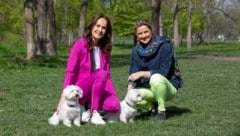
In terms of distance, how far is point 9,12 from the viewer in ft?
178

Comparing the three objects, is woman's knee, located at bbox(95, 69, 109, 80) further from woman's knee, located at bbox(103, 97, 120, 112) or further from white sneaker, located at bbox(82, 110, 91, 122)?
white sneaker, located at bbox(82, 110, 91, 122)

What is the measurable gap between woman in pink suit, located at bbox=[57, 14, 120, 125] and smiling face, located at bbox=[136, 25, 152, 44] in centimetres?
46

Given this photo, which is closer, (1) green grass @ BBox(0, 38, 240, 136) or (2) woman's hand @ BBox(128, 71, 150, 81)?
(1) green grass @ BBox(0, 38, 240, 136)

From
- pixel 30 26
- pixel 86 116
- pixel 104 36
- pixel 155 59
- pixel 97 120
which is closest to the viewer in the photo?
pixel 97 120

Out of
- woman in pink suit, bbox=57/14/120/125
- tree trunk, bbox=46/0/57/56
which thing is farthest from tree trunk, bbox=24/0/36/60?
woman in pink suit, bbox=57/14/120/125

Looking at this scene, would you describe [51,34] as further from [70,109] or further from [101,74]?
[70,109]

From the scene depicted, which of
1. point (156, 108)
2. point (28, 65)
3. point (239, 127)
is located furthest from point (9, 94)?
point (28, 65)

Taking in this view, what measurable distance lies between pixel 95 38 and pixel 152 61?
0.96 meters

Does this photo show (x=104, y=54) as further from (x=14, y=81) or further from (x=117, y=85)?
(x=14, y=81)

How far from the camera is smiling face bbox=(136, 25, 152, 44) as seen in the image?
7109 mm

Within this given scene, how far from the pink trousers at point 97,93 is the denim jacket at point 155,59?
0.59 metres

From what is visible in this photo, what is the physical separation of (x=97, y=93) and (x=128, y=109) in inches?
18.2

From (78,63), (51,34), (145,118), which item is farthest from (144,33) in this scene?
(51,34)

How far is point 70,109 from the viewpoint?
6.34 m
